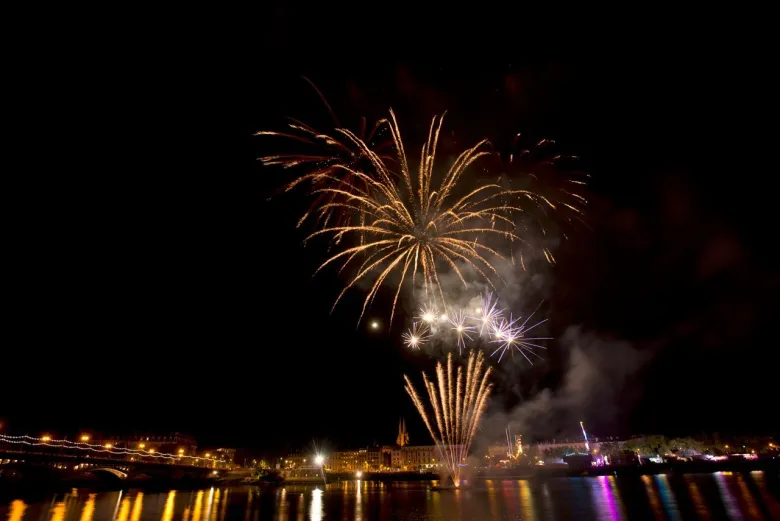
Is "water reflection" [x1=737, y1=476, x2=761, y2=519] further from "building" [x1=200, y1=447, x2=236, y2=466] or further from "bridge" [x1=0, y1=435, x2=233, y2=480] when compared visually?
"building" [x1=200, y1=447, x2=236, y2=466]

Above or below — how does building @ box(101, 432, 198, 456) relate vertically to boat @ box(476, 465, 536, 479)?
above

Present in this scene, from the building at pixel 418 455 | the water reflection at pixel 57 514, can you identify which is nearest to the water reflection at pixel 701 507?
the water reflection at pixel 57 514

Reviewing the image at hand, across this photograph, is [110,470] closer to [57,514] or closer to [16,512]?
[16,512]

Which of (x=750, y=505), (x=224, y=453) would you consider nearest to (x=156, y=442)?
(x=224, y=453)

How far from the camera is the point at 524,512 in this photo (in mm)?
28641

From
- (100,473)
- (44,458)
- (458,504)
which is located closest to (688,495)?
(458,504)

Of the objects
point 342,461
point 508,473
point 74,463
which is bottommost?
point 508,473

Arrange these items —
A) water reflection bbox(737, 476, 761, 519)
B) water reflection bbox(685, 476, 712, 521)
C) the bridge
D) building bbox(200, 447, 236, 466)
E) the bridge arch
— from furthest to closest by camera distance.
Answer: building bbox(200, 447, 236, 466)
the bridge arch
the bridge
water reflection bbox(685, 476, 712, 521)
water reflection bbox(737, 476, 761, 519)

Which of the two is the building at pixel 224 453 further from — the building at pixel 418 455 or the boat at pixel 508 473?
the boat at pixel 508 473

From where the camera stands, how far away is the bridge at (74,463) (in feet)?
194

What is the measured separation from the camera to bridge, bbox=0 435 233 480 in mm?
59125

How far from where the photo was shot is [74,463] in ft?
212

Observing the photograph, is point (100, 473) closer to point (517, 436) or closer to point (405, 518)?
point (405, 518)

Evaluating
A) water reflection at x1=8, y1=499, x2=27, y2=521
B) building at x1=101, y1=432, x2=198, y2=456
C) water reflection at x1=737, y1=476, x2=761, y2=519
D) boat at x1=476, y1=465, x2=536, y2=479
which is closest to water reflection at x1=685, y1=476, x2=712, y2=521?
water reflection at x1=737, y1=476, x2=761, y2=519
